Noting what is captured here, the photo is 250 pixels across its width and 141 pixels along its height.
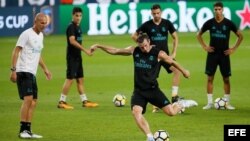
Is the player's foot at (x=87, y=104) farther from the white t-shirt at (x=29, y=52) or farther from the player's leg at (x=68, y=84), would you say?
the white t-shirt at (x=29, y=52)

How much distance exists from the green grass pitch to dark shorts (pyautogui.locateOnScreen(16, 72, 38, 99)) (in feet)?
3.01

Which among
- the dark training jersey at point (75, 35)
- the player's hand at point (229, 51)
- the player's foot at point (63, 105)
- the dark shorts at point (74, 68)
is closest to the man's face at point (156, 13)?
the player's hand at point (229, 51)

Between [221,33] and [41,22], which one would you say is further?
[221,33]

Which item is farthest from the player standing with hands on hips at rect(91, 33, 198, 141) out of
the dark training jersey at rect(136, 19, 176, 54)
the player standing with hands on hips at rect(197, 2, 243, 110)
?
the player standing with hands on hips at rect(197, 2, 243, 110)

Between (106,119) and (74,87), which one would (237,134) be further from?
(74,87)

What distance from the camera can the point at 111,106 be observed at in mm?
19469

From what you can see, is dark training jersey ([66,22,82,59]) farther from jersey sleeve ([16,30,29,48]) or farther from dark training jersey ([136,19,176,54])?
jersey sleeve ([16,30,29,48])

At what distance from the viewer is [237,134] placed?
43.2ft

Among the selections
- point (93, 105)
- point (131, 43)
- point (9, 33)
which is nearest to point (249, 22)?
point (131, 43)

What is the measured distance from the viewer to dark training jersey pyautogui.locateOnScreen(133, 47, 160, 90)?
14.7 m

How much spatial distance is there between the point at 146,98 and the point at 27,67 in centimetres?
251

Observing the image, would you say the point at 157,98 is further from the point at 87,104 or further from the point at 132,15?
the point at 132,15

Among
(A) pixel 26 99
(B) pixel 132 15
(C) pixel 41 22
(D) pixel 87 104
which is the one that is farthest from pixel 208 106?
(B) pixel 132 15

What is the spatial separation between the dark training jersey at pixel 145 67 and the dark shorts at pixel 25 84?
7.02ft
